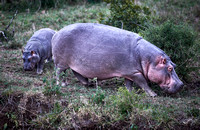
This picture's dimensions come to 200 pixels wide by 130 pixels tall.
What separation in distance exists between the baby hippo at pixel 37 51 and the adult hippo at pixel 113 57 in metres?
1.58

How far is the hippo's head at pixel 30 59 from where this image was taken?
7152mm

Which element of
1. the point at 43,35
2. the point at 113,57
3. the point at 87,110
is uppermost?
the point at 113,57

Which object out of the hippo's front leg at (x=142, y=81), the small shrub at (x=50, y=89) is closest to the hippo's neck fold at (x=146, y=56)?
the hippo's front leg at (x=142, y=81)

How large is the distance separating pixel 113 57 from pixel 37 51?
10.4 ft

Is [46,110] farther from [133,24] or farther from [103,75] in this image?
[133,24]

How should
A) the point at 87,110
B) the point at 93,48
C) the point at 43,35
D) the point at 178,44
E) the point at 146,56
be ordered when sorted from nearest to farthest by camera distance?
the point at 87,110, the point at 146,56, the point at 93,48, the point at 178,44, the point at 43,35

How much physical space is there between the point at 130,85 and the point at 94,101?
1.32 m

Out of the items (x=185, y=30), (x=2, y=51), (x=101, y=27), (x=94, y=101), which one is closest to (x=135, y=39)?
(x=101, y=27)

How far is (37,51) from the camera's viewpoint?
305 inches

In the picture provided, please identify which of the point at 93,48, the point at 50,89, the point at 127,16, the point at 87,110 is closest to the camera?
the point at 87,110

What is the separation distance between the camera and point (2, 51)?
8.30m

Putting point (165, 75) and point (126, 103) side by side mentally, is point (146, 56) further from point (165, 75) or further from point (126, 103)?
point (126, 103)

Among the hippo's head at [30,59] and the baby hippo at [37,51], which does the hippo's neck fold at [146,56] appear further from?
the hippo's head at [30,59]

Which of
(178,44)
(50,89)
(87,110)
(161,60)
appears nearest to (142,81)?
(161,60)
